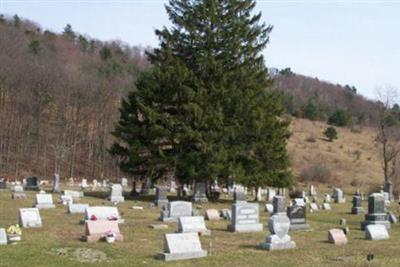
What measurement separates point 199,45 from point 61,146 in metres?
25.4

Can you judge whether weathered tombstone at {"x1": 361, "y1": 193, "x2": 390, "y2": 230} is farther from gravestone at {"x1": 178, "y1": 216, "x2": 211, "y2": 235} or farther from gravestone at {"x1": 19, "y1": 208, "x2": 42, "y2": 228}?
gravestone at {"x1": 19, "y1": 208, "x2": 42, "y2": 228}

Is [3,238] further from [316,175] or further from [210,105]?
[316,175]

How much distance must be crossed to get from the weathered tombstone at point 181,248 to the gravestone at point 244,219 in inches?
198

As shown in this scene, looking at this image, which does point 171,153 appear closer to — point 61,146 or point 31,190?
point 31,190

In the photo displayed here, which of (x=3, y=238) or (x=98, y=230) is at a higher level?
(x=98, y=230)

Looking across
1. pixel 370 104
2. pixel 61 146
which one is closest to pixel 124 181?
pixel 61 146

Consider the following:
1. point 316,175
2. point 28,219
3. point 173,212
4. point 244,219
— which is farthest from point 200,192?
point 316,175

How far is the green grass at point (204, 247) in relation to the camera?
12.6 meters

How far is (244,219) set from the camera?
18.5 meters

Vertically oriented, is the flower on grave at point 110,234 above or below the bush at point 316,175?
below

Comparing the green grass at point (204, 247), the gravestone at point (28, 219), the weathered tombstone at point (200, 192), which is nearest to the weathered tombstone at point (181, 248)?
the green grass at point (204, 247)

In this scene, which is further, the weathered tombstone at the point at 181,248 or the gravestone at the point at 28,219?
the gravestone at the point at 28,219

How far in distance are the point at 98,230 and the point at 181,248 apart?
10.0 feet

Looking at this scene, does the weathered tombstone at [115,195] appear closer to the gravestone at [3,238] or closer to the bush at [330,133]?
the gravestone at [3,238]
